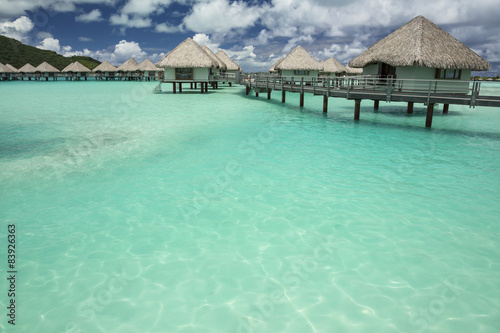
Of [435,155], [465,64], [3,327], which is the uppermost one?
[465,64]

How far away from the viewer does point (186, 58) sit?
112ft

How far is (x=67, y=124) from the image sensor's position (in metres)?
16.9

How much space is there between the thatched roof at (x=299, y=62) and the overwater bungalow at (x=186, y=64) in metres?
8.98

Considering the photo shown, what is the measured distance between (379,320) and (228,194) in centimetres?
447

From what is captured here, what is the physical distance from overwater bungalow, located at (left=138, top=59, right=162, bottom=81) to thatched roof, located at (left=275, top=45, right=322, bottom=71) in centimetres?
3823

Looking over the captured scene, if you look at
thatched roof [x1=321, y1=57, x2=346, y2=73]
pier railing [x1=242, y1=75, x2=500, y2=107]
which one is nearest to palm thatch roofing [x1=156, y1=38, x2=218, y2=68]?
pier railing [x1=242, y1=75, x2=500, y2=107]

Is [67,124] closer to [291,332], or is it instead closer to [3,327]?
[3,327]

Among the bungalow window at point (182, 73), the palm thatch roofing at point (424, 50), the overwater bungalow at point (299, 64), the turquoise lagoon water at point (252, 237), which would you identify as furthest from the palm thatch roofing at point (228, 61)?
the turquoise lagoon water at point (252, 237)

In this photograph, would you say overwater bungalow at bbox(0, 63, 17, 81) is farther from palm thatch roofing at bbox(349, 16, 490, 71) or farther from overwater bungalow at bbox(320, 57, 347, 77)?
palm thatch roofing at bbox(349, 16, 490, 71)

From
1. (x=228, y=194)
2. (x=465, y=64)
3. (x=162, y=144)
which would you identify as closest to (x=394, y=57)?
(x=465, y=64)

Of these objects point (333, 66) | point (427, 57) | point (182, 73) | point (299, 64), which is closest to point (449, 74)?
point (427, 57)

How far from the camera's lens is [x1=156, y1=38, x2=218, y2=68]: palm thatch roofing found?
33750mm

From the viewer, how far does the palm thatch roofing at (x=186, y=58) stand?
33.8 metres

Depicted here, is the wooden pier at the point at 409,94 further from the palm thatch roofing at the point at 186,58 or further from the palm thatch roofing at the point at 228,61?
the palm thatch roofing at the point at 228,61
